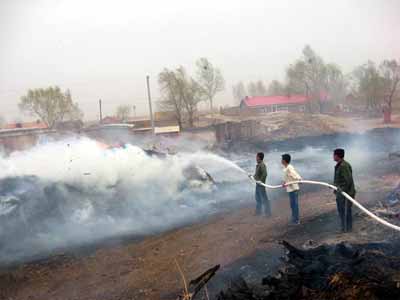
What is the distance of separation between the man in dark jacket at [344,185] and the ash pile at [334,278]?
66.4 inches

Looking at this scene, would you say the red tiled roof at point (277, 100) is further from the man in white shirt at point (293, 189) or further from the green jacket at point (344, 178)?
the green jacket at point (344, 178)

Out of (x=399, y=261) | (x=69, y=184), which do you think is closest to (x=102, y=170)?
(x=69, y=184)

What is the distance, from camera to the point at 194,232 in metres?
9.07

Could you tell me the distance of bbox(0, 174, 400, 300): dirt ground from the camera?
637 centimetres

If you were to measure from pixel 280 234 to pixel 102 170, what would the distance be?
610 centimetres

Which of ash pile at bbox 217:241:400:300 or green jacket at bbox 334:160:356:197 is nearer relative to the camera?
ash pile at bbox 217:241:400:300

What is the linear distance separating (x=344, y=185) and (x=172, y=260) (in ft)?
12.6

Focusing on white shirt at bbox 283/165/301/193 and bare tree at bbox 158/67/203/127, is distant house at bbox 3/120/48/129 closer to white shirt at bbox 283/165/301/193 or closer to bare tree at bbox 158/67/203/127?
bare tree at bbox 158/67/203/127

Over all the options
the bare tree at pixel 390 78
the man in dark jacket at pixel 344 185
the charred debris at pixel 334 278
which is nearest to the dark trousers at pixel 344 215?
the man in dark jacket at pixel 344 185

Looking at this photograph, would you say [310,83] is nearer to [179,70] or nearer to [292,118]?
[179,70]

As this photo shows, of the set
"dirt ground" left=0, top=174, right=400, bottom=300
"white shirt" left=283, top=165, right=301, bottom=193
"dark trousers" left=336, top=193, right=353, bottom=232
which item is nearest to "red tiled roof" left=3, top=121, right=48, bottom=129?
"dirt ground" left=0, top=174, right=400, bottom=300

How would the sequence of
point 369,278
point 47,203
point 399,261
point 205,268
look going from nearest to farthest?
point 369,278
point 399,261
point 205,268
point 47,203

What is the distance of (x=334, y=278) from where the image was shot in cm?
432

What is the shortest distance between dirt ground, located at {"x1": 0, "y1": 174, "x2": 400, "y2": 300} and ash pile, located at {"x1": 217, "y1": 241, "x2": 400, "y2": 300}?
1.24 metres
